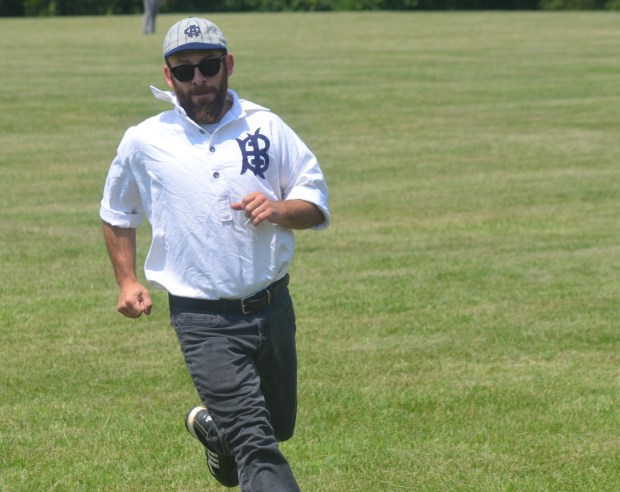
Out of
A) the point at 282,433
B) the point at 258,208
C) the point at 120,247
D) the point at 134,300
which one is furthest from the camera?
the point at 282,433

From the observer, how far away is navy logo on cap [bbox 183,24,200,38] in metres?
5.20

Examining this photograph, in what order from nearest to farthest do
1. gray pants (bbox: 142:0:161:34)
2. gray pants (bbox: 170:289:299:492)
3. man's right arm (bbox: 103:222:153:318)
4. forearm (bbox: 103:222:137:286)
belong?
gray pants (bbox: 170:289:299:492) → man's right arm (bbox: 103:222:153:318) → forearm (bbox: 103:222:137:286) → gray pants (bbox: 142:0:161:34)

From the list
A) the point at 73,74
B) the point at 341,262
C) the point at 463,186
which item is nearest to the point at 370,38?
the point at 73,74

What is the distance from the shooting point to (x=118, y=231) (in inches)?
217

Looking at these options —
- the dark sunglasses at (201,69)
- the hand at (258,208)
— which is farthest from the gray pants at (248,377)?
the dark sunglasses at (201,69)

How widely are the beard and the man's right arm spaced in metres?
0.60

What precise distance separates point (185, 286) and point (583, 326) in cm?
481

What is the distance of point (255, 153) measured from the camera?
523 cm

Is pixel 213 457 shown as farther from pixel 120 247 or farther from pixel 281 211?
pixel 281 211

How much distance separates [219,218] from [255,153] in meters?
0.29

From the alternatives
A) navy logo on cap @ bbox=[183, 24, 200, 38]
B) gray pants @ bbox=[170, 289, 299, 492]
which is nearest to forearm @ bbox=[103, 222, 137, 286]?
gray pants @ bbox=[170, 289, 299, 492]

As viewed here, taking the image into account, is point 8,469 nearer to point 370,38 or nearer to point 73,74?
point 73,74

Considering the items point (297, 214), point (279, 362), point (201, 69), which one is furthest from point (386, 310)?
point (201, 69)

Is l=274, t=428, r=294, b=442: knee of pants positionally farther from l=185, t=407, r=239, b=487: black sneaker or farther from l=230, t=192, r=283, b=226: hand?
l=230, t=192, r=283, b=226: hand
